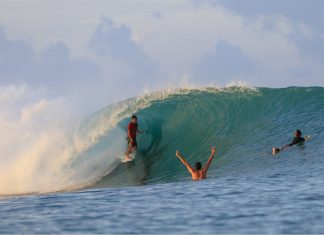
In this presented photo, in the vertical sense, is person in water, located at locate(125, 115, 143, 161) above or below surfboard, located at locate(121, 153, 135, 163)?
above

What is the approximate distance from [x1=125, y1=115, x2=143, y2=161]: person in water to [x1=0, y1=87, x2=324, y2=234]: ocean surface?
0.38m

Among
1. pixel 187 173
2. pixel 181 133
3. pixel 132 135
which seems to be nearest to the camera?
pixel 187 173

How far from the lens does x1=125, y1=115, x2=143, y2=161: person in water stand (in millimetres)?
17938

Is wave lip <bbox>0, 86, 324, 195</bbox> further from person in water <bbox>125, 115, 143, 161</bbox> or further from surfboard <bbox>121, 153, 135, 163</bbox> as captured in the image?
person in water <bbox>125, 115, 143, 161</bbox>

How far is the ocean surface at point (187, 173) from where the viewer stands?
820 centimetres

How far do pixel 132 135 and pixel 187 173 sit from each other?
2.83 metres

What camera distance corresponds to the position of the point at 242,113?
21.6 meters

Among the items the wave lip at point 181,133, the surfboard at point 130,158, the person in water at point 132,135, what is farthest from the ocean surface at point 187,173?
the person in water at point 132,135

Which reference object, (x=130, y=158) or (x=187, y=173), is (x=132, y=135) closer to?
(x=130, y=158)

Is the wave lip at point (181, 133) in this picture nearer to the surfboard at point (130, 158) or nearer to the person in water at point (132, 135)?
the surfboard at point (130, 158)

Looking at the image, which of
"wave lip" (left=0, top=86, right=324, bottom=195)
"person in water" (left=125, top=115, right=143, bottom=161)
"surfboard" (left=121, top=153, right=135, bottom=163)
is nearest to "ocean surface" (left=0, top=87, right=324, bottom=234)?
"wave lip" (left=0, top=86, right=324, bottom=195)

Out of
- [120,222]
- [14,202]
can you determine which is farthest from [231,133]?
[120,222]

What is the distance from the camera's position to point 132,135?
59.5 feet

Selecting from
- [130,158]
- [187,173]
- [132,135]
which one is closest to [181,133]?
[130,158]
